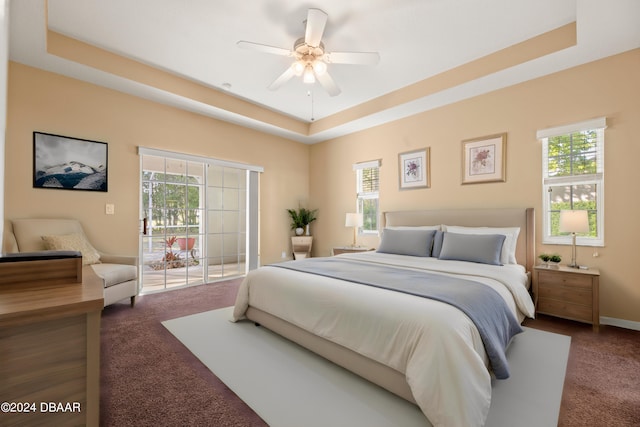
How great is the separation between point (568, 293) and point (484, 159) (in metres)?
1.84

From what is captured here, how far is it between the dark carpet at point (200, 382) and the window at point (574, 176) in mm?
1073

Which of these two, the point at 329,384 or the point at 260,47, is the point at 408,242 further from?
the point at 260,47

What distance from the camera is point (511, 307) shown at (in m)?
2.28

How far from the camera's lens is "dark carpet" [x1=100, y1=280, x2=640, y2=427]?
5.32 feet

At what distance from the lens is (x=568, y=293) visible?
2.98 m

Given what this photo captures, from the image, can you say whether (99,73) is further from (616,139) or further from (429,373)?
(616,139)

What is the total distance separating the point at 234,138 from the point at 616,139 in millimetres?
5128

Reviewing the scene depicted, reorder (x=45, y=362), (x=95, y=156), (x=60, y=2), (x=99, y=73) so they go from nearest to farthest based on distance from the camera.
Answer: (x=45, y=362) < (x=60, y=2) < (x=99, y=73) < (x=95, y=156)

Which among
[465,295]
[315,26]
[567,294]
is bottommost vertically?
[567,294]

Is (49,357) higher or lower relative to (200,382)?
higher

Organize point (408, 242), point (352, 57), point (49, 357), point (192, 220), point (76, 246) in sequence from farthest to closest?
point (192, 220), point (408, 242), point (76, 246), point (352, 57), point (49, 357)

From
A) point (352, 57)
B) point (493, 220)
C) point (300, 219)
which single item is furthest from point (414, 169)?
point (300, 219)

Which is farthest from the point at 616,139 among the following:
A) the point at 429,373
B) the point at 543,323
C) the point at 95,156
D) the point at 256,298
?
the point at 95,156

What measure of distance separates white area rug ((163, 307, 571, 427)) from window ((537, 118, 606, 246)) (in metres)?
1.35
